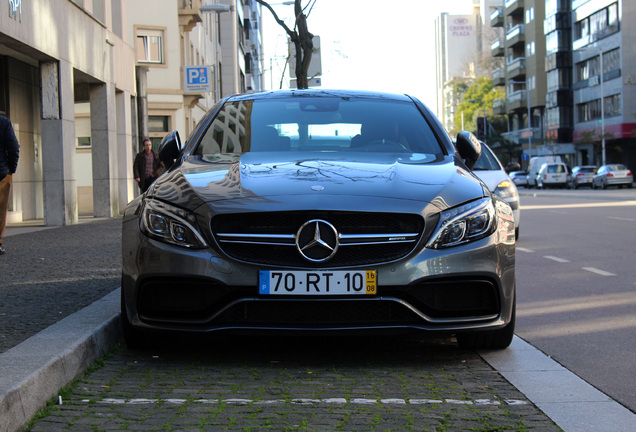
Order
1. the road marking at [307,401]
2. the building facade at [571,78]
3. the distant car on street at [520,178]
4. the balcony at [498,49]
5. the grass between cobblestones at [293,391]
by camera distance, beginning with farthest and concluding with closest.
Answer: the balcony at [498,49]
the distant car on street at [520,178]
the building facade at [571,78]
the road marking at [307,401]
the grass between cobblestones at [293,391]

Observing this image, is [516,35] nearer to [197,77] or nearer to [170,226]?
[197,77]

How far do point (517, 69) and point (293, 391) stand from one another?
317ft

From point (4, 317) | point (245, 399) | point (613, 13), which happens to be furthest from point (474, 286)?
point (613, 13)

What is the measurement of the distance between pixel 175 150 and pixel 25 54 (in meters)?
13.1

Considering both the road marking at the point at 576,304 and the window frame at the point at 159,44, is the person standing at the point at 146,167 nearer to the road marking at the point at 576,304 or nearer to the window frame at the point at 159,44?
the road marking at the point at 576,304

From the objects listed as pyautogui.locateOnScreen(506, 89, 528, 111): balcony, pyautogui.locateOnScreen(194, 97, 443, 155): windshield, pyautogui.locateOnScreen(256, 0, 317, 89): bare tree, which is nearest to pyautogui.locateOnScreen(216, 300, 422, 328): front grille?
pyautogui.locateOnScreen(194, 97, 443, 155): windshield

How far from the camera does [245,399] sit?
409 centimetres

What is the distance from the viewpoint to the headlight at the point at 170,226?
4660mm

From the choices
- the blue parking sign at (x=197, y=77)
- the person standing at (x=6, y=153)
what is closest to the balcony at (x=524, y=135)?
the blue parking sign at (x=197, y=77)

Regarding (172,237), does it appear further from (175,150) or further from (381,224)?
(175,150)

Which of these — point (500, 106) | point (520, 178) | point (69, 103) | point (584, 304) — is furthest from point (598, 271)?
point (500, 106)

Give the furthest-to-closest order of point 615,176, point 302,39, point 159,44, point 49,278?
1. point 615,176
2. point 159,44
3. point 302,39
4. point 49,278

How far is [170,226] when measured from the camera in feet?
15.6

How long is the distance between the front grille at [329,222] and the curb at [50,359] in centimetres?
92
